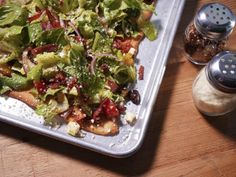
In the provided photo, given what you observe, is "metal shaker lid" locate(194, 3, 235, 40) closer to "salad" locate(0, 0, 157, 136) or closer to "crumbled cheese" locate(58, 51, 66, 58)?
"salad" locate(0, 0, 157, 136)

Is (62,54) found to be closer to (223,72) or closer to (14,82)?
(14,82)

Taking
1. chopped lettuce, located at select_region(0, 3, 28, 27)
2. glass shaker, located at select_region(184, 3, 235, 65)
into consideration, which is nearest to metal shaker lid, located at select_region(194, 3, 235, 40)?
glass shaker, located at select_region(184, 3, 235, 65)

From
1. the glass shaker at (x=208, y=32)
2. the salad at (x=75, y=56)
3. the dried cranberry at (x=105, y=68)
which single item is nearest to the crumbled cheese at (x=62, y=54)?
the salad at (x=75, y=56)

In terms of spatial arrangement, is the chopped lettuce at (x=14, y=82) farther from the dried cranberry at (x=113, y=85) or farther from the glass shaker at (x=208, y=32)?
the glass shaker at (x=208, y=32)

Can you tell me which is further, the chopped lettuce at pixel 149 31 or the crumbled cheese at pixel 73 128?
the chopped lettuce at pixel 149 31

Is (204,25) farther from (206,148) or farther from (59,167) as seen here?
(59,167)

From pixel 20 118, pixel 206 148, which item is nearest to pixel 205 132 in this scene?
pixel 206 148

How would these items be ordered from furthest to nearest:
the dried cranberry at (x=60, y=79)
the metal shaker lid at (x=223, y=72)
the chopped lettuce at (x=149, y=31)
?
1. the chopped lettuce at (x=149, y=31)
2. the dried cranberry at (x=60, y=79)
3. the metal shaker lid at (x=223, y=72)

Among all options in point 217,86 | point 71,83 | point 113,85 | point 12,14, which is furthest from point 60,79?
point 217,86
